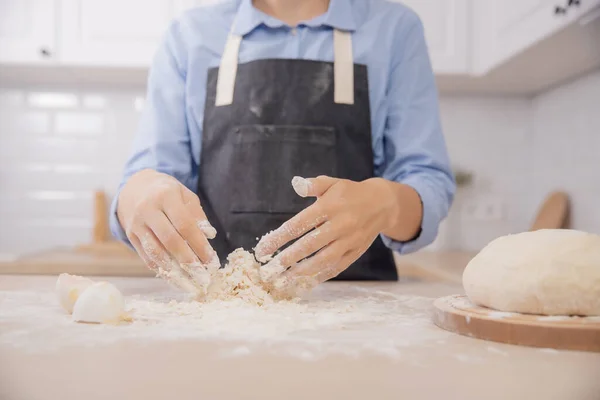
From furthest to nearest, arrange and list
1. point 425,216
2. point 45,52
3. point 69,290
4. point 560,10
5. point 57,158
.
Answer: point 57,158 → point 45,52 → point 560,10 → point 425,216 → point 69,290

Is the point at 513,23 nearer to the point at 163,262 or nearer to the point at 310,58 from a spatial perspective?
the point at 310,58

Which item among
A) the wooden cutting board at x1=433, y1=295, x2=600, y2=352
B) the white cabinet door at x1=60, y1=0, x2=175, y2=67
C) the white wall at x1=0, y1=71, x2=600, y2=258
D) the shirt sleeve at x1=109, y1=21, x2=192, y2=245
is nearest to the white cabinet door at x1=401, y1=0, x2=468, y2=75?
the white wall at x1=0, y1=71, x2=600, y2=258

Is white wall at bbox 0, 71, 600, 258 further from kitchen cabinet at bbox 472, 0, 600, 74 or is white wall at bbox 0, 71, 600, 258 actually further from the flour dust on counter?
the flour dust on counter

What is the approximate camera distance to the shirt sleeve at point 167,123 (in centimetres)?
118

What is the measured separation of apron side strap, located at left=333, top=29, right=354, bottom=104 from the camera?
4.04 feet

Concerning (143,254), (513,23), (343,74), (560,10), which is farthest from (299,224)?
(513,23)

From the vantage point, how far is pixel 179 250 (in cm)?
82

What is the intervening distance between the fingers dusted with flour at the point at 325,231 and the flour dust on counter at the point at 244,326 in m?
0.05

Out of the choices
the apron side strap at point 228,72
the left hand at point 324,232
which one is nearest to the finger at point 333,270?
the left hand at point 324,232

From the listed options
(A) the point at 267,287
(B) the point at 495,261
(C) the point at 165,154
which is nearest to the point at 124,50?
(C) the point at 165,154

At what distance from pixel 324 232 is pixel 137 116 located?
5.16 feet

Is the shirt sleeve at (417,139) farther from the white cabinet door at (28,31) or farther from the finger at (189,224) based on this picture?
the white cabinet door at (28,31)

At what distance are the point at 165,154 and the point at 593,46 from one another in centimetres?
111

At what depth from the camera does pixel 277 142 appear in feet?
3.99
